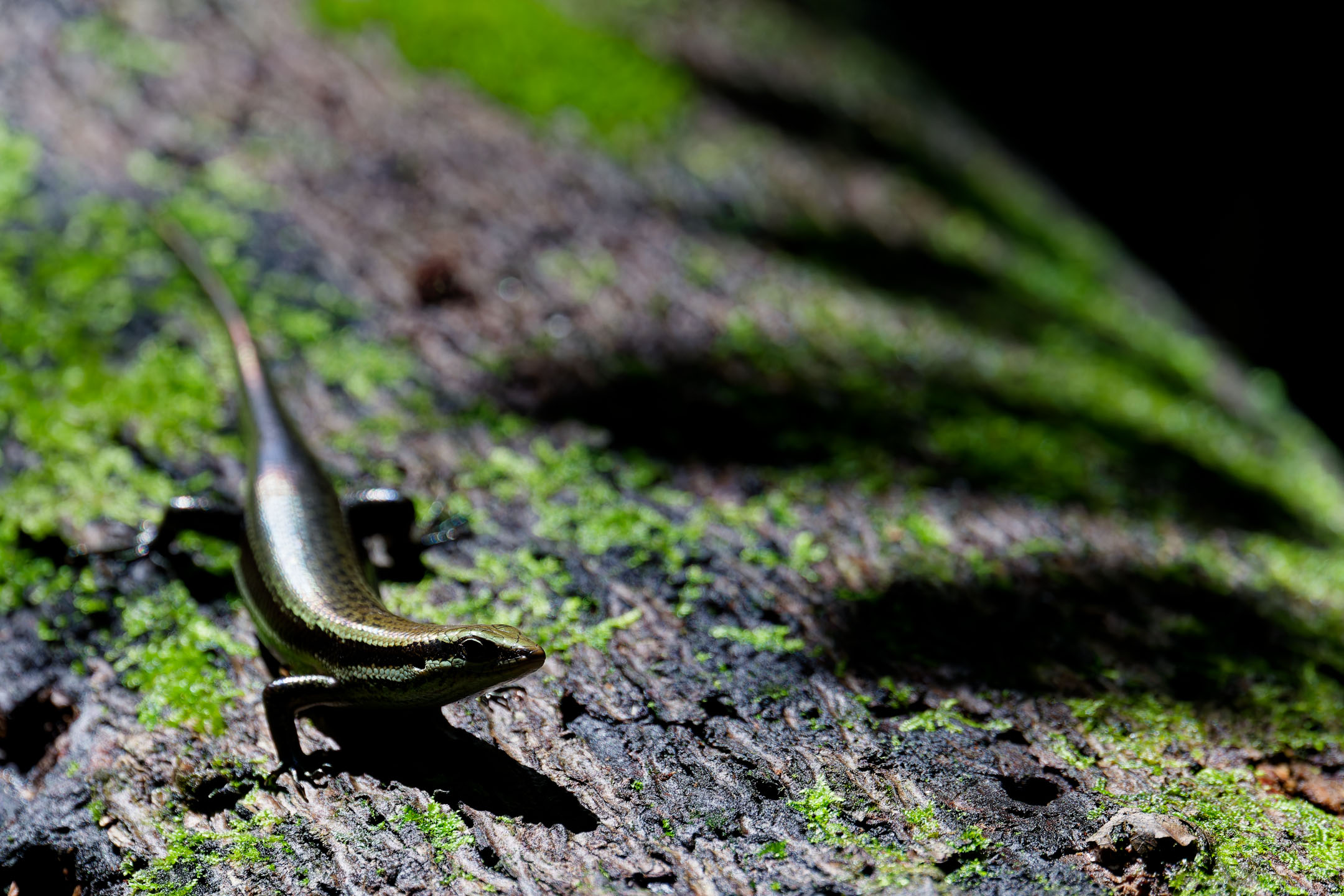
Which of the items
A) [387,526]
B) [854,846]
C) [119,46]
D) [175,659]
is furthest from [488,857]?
[119,46]

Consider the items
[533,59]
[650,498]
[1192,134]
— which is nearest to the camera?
[650,498]

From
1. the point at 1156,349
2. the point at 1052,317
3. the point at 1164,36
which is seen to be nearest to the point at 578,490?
the point at 1052,317

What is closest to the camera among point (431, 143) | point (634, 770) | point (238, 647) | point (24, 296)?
point (634, 770)

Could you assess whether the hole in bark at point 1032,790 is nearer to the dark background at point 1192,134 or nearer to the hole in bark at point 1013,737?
the hole in bark at point 1013,737

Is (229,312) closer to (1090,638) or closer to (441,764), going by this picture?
(441,764)

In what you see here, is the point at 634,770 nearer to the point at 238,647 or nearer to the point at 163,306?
the point at 238,647

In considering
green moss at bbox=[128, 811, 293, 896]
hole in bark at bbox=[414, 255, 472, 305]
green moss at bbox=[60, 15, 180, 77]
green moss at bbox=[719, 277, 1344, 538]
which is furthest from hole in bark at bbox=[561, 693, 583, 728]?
green moss at bbox=[60, 15, 180, 77]

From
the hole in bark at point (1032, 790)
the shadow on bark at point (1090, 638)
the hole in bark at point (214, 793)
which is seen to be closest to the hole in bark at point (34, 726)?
the hole in bark at point (214, 793)
